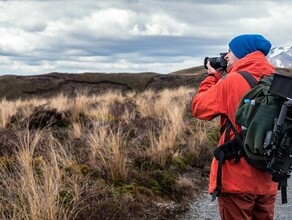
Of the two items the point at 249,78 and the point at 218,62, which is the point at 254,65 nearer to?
the point at 249,78

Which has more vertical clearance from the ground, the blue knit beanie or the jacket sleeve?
the blue knit beanie

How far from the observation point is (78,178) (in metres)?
5.85

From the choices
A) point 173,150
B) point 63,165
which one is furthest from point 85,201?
→ point 173,150

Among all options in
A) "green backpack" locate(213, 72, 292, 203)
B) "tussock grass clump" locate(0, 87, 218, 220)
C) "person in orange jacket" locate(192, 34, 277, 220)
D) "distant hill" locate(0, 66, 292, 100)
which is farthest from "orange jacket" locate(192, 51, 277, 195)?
"distant hill" locate(0, 66, 292, 100)

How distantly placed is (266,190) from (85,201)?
2044 mm

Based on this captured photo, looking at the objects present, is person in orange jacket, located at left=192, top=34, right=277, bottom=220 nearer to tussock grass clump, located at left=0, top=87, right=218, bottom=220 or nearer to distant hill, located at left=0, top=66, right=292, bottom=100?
tussock grass clump, located at left=0, top=87, right=218, bottom=220

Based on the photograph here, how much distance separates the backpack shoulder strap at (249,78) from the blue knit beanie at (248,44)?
22 centimetres

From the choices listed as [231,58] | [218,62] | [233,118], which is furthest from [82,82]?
[233,118]

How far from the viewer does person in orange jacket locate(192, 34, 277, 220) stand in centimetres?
353

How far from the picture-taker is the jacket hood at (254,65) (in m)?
3.61

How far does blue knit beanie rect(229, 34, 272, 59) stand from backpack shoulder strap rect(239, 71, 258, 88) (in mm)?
218

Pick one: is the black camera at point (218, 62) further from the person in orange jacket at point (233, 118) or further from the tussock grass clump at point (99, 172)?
the tussock grass clump at point (99, 172)

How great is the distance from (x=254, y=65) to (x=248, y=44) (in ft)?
0.60

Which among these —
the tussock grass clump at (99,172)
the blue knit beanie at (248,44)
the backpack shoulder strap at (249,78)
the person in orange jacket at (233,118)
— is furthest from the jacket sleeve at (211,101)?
the tussock grass clump at (99,172)
